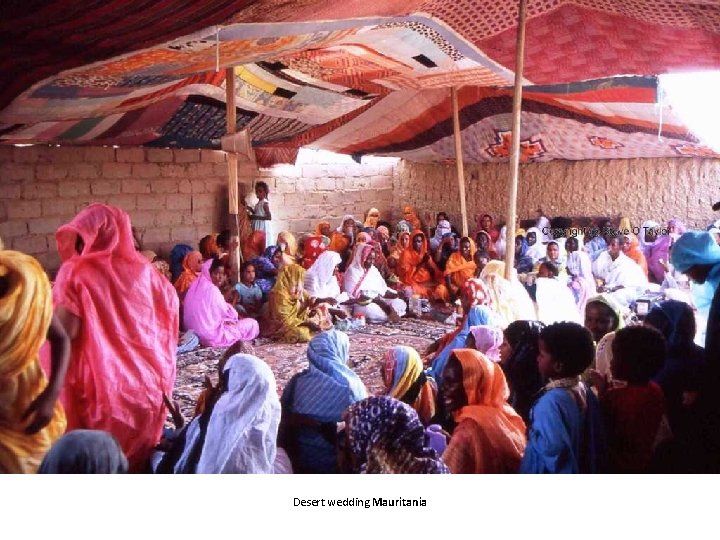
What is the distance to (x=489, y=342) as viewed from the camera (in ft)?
10.3

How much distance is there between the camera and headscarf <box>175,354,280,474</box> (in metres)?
2.08

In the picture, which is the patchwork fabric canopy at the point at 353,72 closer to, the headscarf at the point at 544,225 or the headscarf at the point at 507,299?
the headscarf at the point at 544,225

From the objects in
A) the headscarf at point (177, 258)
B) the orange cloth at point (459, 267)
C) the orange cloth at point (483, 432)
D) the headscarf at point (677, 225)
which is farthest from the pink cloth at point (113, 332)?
the headscarf at point (677, 225)

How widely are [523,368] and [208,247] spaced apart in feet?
13.0

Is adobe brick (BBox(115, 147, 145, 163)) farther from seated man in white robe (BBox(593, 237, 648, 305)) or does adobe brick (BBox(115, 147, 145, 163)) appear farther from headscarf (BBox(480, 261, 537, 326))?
seated man in white robe (BBox(593, 237, 648, 305))

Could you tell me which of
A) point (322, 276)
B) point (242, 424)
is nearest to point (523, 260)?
point (322, 276)

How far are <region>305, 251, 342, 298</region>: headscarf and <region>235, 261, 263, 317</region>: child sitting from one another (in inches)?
24.1

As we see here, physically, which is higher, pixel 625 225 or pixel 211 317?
pixel 625 225

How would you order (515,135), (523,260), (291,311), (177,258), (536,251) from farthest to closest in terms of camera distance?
(536,251)
(523,260)
(177,258)
(291,311)
(515,135)

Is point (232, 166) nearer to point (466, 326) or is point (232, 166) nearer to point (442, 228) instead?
point (466, 326)

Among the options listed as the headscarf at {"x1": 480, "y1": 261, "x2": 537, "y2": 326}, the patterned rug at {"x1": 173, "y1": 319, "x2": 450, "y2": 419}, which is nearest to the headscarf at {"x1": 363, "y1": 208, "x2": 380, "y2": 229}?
the patterned rug at {"x1": 173, "y1": 319, "x2": 450, "y2": 419}

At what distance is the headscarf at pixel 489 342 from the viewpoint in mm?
3139
